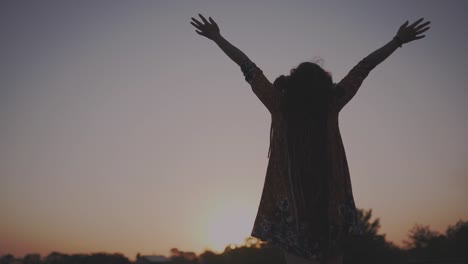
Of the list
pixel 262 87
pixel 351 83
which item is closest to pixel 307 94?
pixel 262 87

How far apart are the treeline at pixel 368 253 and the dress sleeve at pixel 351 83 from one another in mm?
27518

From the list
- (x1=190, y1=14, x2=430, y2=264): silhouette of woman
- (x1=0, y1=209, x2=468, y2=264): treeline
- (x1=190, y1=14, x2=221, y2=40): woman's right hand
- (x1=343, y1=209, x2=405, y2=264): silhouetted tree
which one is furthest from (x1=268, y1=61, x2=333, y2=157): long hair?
(x1=343, y1=209, x2=405, y2=264): silhouetted tree

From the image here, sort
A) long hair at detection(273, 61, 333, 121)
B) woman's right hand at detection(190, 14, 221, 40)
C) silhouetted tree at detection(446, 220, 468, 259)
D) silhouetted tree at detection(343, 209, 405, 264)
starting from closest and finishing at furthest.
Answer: long hair at detection(273, 61, 333, 121)
woman's right hand at detection(190, 14, 221, 40)
silhouetted tree at detection(343, 209, 405, 264)
silhouetted tree at detection(446, 220, 468, 259)

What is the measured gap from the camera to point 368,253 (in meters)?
47.7

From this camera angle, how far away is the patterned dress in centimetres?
250

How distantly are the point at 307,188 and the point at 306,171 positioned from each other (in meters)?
0.10

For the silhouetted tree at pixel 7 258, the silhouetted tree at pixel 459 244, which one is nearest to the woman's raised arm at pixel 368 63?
the silhouetted tree at pixel 459 244

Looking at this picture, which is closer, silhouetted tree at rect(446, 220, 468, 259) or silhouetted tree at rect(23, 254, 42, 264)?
silhouetted tree at rect(446, 220, 468, 259)

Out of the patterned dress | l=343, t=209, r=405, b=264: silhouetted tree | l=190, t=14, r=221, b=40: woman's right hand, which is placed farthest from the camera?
l=343, t=209, r=405, b=264: silhouetted tree

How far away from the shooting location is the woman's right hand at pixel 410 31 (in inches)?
133

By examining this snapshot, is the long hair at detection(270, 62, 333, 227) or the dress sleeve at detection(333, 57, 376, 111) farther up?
the dress sleeve at detection(333, 57, 376, 111)

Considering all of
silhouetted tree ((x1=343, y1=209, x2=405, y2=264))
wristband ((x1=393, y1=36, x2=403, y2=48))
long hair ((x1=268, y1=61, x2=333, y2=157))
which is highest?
silhouetted tree ((x1=343, y1=209, x2=405, y2=264))

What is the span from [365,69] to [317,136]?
28.3 inches

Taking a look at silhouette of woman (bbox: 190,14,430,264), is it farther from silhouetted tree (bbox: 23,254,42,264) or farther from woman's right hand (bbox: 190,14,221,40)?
silhouetted tree (bbox: 23,254,42,264)
